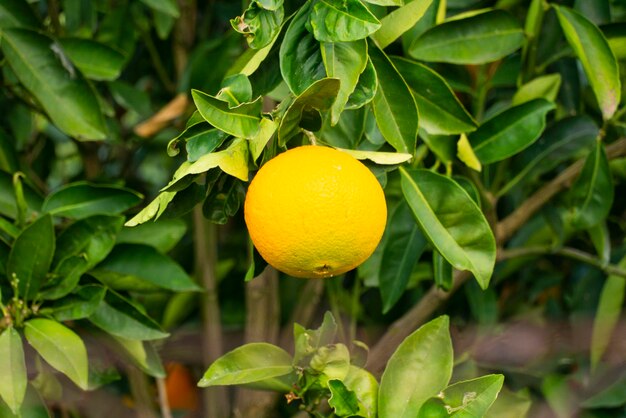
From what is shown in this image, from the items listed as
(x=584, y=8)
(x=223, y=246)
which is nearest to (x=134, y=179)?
(x=223, y=246)

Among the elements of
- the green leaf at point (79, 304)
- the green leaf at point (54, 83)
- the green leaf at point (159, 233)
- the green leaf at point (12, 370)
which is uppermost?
the green leaf at point (54, 83)

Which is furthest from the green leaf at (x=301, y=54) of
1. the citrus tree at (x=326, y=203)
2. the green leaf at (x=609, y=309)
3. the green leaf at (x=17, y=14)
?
the green leaf at (x=609, y=309)

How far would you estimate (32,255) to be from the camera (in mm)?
1084

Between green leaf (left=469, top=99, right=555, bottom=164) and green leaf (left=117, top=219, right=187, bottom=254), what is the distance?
0.40 m

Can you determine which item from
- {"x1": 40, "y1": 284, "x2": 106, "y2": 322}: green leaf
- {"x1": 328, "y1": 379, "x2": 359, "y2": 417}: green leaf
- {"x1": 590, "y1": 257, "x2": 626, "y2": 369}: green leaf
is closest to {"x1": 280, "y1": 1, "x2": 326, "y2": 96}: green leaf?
{"x1": 328, "y1": 379, "x2": 359, "y2": 417}: green leaf

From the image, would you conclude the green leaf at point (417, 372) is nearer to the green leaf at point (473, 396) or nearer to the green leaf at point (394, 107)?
the green leaf at point (473, 396)

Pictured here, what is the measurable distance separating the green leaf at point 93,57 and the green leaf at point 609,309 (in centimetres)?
74

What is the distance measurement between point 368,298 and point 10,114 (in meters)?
0.66

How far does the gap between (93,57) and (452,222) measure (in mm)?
613

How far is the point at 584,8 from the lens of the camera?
4.03 ft

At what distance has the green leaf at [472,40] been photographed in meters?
1.11

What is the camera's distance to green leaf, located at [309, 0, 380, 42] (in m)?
0.79

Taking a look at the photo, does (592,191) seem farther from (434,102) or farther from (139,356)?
(139,356)

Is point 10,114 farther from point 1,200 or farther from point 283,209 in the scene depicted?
point 283,209
